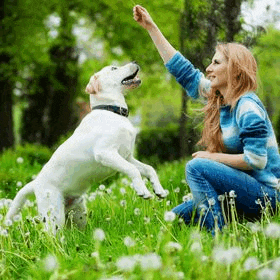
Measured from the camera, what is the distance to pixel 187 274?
9.48 ft

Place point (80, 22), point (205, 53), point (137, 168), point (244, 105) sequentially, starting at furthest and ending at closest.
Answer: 1. point (80, 22)
2. point (205, 53)
3. point (137, 168)
4. point (244, 105)

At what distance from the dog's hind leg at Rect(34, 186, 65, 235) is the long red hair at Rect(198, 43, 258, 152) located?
42.5 inches

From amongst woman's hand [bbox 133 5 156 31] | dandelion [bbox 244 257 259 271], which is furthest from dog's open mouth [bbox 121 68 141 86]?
dandelion [bbox 244 257 259 271]

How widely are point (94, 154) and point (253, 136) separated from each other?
101 cm

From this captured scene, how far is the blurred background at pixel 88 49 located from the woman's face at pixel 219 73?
8.55ft

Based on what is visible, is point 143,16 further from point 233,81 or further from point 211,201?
point 211,201

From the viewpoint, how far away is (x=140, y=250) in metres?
3.25

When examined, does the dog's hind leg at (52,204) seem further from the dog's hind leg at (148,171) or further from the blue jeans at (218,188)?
the blue jeans at (218,188)

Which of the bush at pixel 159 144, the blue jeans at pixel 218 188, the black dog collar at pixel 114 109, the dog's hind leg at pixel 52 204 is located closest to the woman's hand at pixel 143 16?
the black dog collar at pixel 114 109

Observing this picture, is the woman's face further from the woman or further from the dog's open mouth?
the dog's open mouth

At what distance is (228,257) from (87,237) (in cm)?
167

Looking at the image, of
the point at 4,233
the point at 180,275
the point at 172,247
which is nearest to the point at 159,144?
the point at 4,233

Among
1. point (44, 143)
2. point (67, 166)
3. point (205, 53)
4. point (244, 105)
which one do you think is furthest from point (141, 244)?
point (44, 143)

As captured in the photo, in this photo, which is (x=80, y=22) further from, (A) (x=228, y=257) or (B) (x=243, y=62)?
(A) (x=228, y=257)
